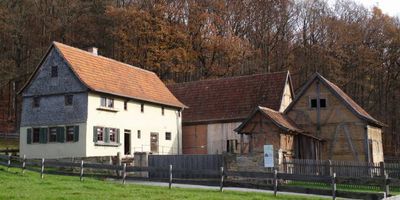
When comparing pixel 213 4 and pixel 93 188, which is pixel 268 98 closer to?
pixel 213 4

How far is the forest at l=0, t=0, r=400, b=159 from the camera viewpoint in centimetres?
5678

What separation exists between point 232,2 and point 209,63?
7133 millimetres

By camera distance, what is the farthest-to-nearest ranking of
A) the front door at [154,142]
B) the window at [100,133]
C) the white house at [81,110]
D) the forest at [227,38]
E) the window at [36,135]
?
the forest at [227,38] < the front door at [154,142] < the window at [36,135] < the window at [100,133] < the white house at [81,110]

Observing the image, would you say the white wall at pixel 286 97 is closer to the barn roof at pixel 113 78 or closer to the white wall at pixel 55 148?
the barn roof at pixel 113 78

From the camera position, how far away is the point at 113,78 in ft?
133

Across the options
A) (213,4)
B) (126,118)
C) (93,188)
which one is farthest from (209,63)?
(93,188)

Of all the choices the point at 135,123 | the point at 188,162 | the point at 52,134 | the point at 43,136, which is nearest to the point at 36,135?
the point at 43,136

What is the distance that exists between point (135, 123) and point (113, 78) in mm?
3676

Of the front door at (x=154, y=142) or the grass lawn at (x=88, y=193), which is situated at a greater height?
the front door at (x=154, y=142)

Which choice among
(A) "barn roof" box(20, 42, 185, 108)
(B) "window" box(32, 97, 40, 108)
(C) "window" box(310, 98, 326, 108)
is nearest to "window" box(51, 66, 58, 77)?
(A) "barn roof" box(20, 42, 185, 108)

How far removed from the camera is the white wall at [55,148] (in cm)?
3622

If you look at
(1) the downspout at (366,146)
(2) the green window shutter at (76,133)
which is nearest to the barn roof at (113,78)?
(2) the green window shutter at (76,133)

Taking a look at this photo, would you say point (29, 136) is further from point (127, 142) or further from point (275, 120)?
point (275, 120)

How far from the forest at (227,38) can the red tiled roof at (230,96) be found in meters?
9.02
